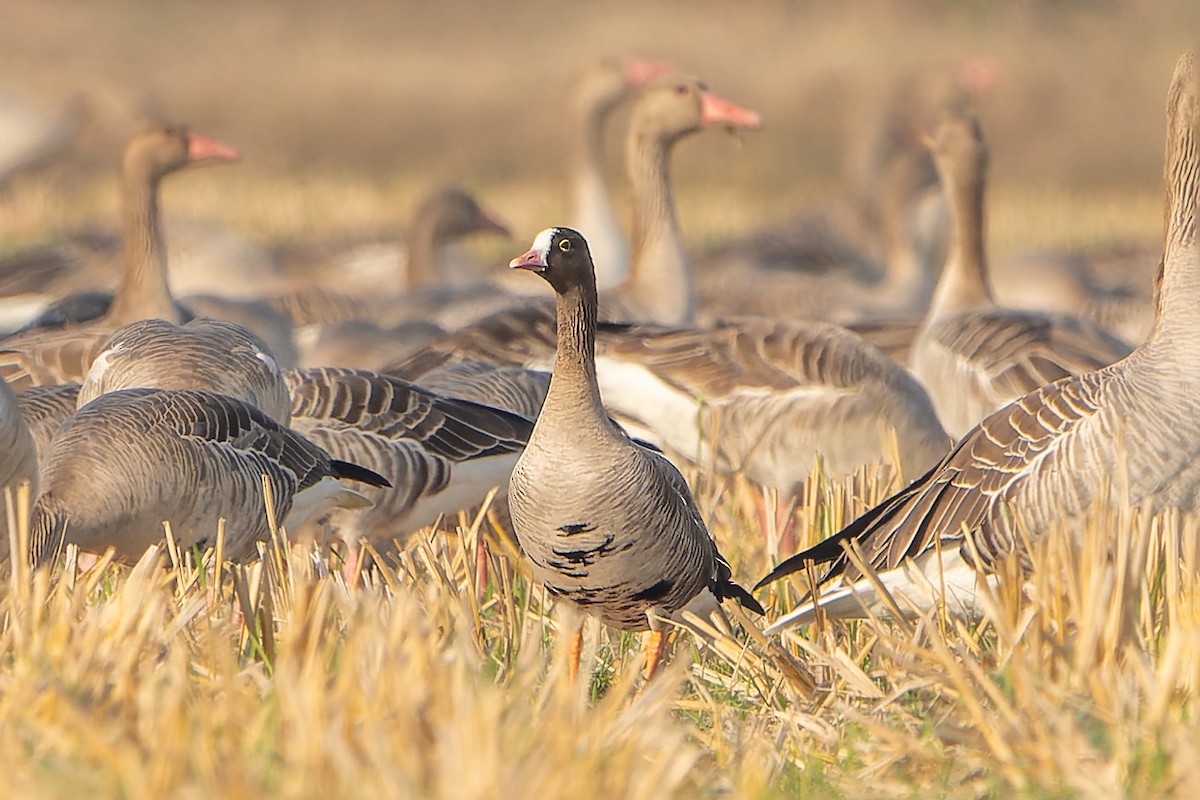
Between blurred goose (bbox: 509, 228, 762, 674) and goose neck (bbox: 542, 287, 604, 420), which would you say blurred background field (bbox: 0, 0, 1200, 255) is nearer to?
goose neck (bbox: 542, 287, 604, 420)

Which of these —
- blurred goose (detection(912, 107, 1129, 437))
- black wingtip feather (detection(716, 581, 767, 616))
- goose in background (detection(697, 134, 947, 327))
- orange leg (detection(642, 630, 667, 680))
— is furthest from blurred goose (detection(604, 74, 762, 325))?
orange leg (detection(642, 630, 667, 680))

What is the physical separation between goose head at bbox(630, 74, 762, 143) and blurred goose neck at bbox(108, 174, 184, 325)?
3.34 metres

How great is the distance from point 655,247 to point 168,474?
18.9 ft

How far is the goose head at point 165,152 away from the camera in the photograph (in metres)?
10.1

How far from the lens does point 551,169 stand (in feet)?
115

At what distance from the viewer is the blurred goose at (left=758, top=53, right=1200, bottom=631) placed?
A: 5344 mm

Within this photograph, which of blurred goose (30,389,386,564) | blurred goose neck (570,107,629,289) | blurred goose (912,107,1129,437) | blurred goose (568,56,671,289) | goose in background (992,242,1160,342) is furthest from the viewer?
blurred goose (568,56,671,289)

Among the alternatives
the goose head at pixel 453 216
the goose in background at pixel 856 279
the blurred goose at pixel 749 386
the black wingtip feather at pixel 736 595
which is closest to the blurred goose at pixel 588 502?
the black wingtip feather at pixel 736 595

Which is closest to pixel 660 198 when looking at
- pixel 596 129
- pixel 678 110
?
pixel 678 110

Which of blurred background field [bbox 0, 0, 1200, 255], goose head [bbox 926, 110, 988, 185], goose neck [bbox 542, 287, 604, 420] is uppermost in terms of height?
goose head [bbox 926, 110, 988, 185]

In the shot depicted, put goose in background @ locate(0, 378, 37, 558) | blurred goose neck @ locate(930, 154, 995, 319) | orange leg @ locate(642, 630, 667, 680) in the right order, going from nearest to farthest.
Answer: orange leg @ locate(642, 630, 667, 680), goose in background @ locate(0, 378, 37, 558), blurred goose neck @ locate(930, 154, 995, 319)

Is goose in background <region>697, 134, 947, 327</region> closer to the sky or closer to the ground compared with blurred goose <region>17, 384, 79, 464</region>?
closer to the ground

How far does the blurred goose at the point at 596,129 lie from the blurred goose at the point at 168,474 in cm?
789

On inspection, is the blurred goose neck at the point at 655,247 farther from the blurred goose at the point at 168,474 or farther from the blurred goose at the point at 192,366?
the blurred goose at the point at 168,474
